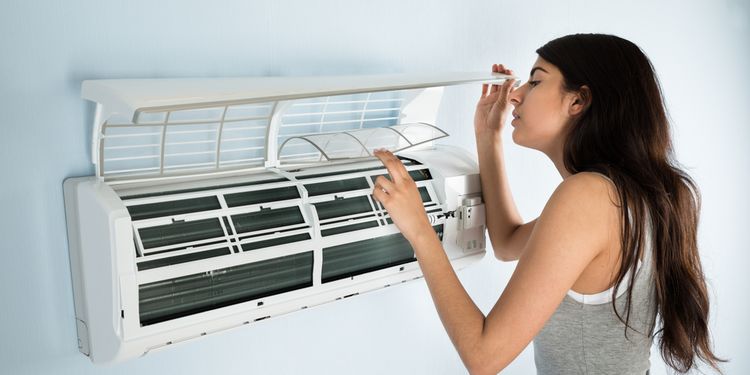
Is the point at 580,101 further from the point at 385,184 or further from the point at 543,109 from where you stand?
the point at 385,184

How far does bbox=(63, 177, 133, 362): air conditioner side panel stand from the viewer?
896mm

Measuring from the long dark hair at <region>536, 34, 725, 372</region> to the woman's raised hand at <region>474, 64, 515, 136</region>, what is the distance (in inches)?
8.8

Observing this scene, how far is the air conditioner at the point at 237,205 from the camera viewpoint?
916mm

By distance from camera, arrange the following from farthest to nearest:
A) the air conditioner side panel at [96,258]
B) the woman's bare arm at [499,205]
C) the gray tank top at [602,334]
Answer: the woman's bare arm at [499,205] → the gray tank top at [602,334] → the air conditioner side panel at [96,258]

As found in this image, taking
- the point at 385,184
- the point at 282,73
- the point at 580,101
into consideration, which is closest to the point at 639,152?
the point at 580,101

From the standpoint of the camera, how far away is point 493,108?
1.43 metres

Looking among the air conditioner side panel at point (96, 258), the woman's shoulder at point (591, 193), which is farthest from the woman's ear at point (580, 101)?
the air conditioner side panel at point (96, 258)

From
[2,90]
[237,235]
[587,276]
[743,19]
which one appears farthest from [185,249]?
[743,19]

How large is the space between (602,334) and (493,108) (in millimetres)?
509

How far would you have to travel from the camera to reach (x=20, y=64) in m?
0.96

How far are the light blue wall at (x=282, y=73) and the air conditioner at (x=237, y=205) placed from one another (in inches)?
2.3

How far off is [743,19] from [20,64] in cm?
225

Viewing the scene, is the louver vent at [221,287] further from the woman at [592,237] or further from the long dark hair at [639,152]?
the long dark hair at [639,152]

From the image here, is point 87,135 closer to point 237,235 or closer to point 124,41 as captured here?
point 124,41
